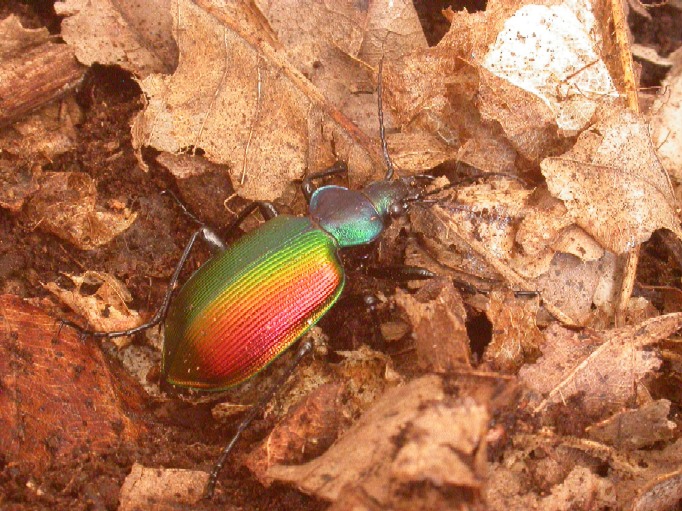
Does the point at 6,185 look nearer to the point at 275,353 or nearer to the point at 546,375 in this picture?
the point at 275,353

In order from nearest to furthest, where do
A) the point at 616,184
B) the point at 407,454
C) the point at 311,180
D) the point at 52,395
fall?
the point at 407,454
the point at 52,395
the point at 616,184
the point at 311,180

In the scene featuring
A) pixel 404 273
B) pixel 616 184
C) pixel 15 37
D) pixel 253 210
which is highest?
pixel 15 37

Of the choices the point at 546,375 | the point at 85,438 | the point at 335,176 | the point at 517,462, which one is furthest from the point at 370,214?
the point at 85,438

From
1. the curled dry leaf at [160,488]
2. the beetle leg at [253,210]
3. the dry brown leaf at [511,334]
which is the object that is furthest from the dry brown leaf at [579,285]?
the curled dry leaf at [160,488]

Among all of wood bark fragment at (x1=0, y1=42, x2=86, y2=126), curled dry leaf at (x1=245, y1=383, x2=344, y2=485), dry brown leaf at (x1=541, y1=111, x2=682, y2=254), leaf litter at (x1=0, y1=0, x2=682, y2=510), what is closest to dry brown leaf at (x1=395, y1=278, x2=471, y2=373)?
leaf litter at (x1=0, y1=0, x2=682, y2=510)

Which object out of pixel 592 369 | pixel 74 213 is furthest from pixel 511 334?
pixel 74 213

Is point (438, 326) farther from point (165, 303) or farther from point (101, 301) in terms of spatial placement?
point (101, 301)
